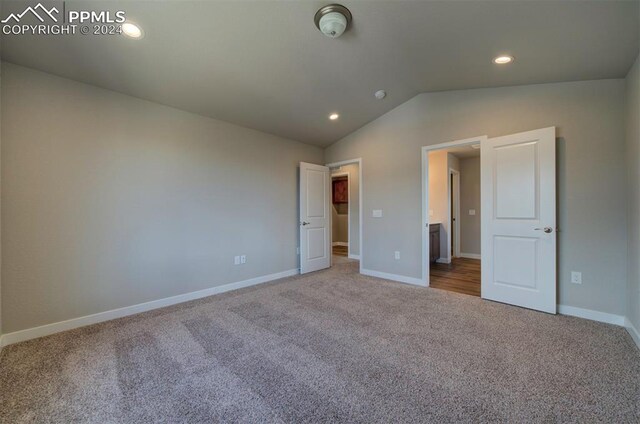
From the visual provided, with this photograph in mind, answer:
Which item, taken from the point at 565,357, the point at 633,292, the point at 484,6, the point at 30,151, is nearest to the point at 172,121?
the point at 30,151

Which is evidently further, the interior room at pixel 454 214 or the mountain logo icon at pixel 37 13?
the interior room at pixel 454 214

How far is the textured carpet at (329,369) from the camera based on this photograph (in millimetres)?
1509

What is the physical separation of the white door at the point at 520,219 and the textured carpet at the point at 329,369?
1.06ft

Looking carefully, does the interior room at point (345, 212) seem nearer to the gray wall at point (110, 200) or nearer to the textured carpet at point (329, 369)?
the gray wall at point (110, 200)

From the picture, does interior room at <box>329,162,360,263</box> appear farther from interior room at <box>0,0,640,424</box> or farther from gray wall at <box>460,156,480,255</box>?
gray wall at <box>460,156,480,255</box>

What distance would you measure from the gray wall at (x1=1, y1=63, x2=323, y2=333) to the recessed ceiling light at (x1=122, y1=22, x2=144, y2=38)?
102 cm

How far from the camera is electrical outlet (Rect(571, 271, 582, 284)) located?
2.79 meters

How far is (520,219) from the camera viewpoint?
9.98 ft

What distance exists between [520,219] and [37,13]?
Answer: 4.76 meters

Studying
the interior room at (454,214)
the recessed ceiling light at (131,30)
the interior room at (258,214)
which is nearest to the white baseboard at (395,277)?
the interior room at (258,214)

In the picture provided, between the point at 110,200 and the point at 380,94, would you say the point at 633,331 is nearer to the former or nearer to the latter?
the point at 380,94

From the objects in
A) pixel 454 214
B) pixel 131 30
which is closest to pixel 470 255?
pixel 454 214

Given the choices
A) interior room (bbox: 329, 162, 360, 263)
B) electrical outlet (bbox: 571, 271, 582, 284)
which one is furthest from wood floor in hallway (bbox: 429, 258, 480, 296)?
interior room (bbox: 329, 162, 360, 263)

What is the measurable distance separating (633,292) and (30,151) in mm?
5633
